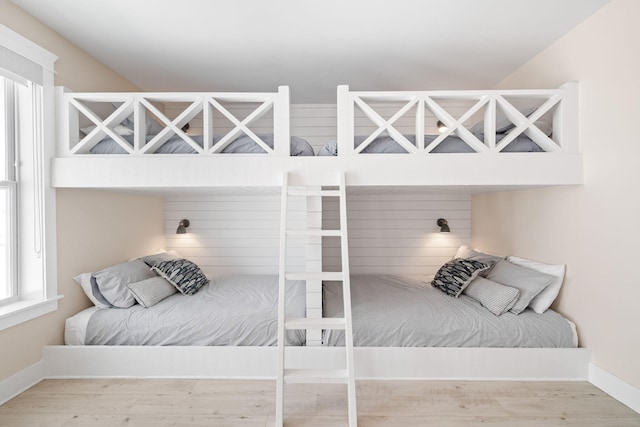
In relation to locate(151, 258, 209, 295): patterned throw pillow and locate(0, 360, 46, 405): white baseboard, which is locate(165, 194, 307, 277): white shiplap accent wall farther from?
locate(0, 360, 46, 405): white baseboard

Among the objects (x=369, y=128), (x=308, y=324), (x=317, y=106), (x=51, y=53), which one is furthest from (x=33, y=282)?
(x=369, y=128)

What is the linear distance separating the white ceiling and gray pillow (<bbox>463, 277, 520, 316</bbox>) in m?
1.86

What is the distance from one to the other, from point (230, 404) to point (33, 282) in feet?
5.24

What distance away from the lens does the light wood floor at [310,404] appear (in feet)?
6.83

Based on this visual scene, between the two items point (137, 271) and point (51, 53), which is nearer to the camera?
point (51, 53)

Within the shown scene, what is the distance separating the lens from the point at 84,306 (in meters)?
2.98

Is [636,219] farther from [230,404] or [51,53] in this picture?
[51,53]

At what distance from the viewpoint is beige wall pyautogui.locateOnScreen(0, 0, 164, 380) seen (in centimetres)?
237

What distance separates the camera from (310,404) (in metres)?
2.25

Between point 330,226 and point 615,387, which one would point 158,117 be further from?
point 615,387

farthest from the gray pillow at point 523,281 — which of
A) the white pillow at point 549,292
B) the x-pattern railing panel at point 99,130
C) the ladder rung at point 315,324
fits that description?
the x-pattern railing panel at point 99,130

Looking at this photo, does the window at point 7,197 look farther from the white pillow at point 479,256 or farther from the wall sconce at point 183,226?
the white pillow at point 479,256

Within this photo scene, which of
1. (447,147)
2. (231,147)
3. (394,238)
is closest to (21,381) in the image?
(231,147)

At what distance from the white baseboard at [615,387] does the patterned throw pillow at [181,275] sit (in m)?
3.04
